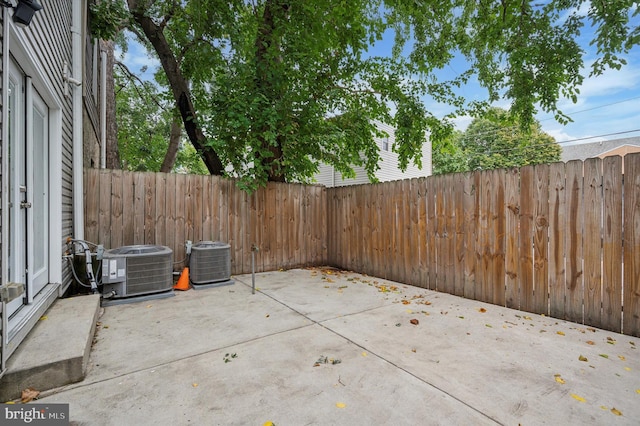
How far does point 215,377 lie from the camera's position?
6.56ft

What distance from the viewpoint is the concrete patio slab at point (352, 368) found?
64.7 inches

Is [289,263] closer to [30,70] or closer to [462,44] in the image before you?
[30,70]

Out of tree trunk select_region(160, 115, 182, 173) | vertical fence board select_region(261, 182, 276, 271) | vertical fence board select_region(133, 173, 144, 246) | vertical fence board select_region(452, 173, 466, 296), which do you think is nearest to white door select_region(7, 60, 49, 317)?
vertical fence board select_region(133, 173, 144, 246)

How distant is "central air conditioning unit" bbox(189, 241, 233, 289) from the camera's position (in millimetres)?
4449

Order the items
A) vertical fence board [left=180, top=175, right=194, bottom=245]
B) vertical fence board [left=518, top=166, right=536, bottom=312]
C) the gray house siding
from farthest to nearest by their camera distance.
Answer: vertical fence board [left=180, top=175, right=194, bottom=245] < vertical fence board [left=518, top=166, right=536, bottom=312] < the gray house siding

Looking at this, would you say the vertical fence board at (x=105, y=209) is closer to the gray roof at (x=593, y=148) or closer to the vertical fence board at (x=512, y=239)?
the vertical fence board at (x=512, y=239)

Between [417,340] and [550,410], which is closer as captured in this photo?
[550,410]

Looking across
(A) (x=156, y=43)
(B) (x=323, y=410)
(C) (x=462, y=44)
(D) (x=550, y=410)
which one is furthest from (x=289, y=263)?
(C) (x=462, y=44)

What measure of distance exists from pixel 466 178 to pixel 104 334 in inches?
174

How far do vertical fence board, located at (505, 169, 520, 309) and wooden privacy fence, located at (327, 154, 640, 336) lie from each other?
1 cm

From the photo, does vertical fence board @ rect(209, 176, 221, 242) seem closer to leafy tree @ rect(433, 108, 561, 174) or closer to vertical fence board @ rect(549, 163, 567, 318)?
vertical fence board @ rect(549, 163, 567, 318)

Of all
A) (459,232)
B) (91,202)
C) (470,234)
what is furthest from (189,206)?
(470,234)

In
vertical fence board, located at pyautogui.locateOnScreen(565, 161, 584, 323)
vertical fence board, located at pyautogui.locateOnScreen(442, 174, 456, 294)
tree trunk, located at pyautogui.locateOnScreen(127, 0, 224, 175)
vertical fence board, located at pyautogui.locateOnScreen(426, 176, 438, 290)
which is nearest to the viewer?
vertical fence board, located at pyautogui.locateOnScreen(565, 161, 584, 323)

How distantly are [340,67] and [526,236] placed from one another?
5.78 meters
